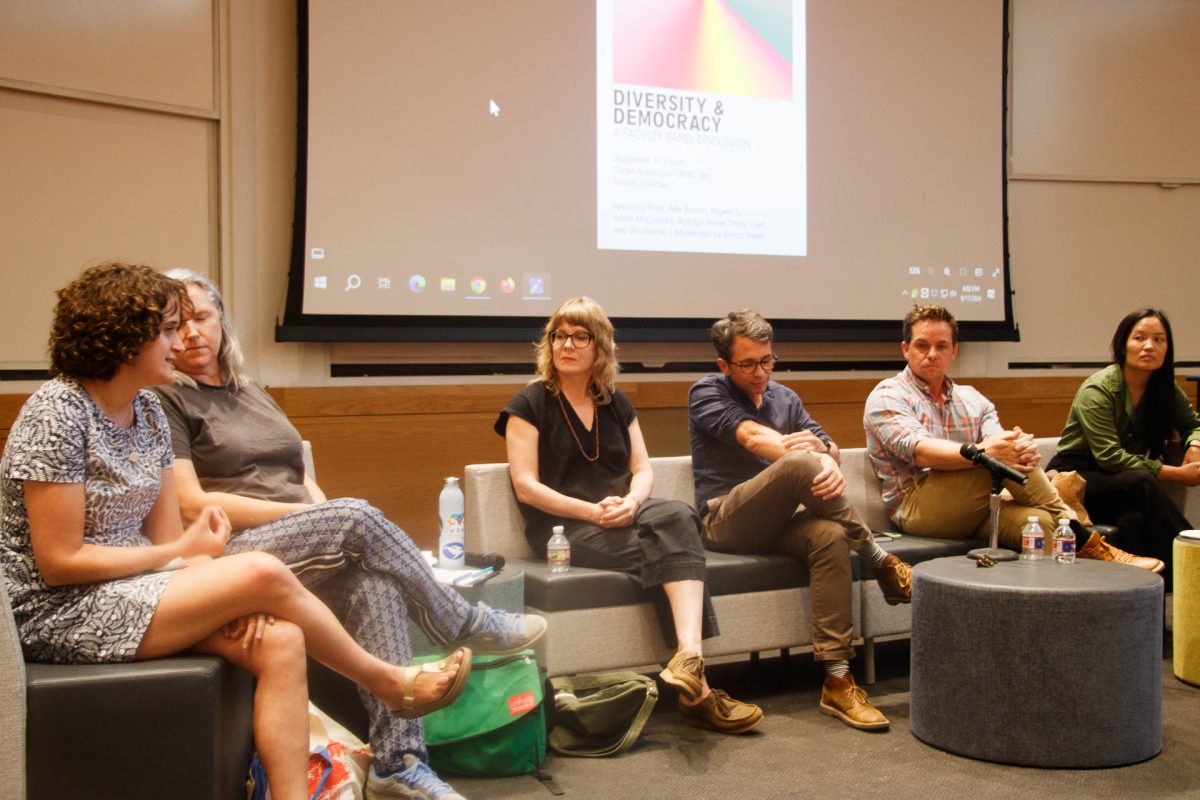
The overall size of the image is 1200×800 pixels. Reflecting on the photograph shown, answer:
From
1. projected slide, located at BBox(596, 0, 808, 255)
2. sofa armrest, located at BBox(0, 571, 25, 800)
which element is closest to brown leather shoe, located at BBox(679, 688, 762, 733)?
sofa armrest, located at BBox(0, 571, 25, 800)

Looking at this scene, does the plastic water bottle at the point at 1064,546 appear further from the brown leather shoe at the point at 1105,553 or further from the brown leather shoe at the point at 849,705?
the brown leather shoe at the point at 849,705

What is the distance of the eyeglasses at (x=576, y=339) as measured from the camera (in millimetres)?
3162

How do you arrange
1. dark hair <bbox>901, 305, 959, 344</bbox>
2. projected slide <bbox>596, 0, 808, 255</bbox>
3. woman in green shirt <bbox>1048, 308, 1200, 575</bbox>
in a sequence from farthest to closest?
projected slide <bbox>596, 0, 808, 255</bbox>, woman in green shirt <bbox>1048, 308, 1200, 575</bbox>, dark hair <bbox>901, 305, 959, 344</bbox>

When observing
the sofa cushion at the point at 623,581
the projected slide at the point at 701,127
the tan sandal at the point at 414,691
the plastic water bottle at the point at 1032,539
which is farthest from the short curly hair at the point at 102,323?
the projected slide at the point at 701,127

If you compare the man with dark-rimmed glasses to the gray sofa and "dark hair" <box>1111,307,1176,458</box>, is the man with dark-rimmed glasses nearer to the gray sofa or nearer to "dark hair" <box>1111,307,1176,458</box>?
the gray sofa

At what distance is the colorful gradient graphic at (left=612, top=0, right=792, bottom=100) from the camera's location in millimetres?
4961

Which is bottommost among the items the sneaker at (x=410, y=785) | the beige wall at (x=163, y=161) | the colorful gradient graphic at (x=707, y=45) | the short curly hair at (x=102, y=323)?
the sneaker at (x=410, y=785)

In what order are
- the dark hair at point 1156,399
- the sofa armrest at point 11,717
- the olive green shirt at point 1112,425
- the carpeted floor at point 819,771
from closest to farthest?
1. the sofa armrest at point 11,717
2. the carpeted floor at point 819,771
3. the olive green shirt at point 1112,425
4. the dark hair at point 1156,399

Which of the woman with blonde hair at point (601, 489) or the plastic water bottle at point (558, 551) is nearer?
the woman with blonde hair at point (601, 489)

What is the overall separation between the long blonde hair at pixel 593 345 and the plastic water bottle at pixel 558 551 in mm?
453

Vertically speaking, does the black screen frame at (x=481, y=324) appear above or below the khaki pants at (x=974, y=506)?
above

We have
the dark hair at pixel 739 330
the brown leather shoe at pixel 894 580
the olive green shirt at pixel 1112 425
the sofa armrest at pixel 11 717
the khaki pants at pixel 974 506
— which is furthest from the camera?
the olive green shirt at pixel 1112 425

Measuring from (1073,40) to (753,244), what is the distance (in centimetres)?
248

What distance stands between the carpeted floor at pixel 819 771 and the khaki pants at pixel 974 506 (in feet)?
2.25
